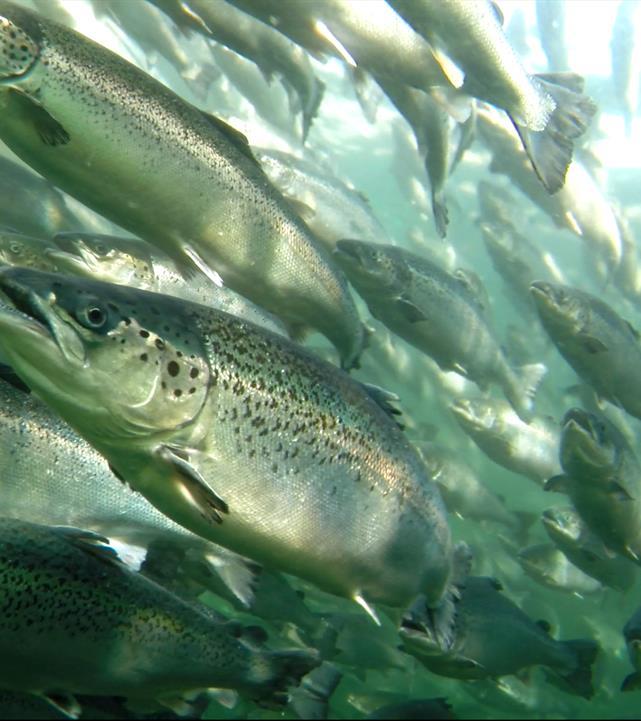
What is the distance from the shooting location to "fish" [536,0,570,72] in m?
14.2

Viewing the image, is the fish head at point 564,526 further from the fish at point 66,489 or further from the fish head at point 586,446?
the fish at point 66,489

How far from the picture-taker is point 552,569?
366 inches

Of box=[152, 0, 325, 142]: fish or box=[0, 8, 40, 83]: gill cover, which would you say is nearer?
box=[0, 8, 40, 83]: gill cover

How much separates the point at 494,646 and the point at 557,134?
13.8 feet

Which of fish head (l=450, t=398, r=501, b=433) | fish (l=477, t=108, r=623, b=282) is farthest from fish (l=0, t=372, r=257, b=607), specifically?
fish (l=477, t=108, r=623, b=282)

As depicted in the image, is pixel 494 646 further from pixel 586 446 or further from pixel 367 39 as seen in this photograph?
pixel 367 39

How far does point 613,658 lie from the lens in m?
13.4

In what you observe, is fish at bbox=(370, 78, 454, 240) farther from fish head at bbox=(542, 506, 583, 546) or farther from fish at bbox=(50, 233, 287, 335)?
fish head at bbox=(542, 506, 583, 546)

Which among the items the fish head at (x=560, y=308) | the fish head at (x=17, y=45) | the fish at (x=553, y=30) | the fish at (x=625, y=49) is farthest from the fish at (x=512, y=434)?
the fish at (x=625, y=49)

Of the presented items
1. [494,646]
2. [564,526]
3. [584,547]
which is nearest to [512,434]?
[564,526]

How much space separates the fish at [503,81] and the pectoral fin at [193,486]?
376 centimetres

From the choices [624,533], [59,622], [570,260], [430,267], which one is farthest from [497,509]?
[570,260]

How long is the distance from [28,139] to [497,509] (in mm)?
8890

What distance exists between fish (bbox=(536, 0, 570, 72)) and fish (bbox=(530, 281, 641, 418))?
9667mm
